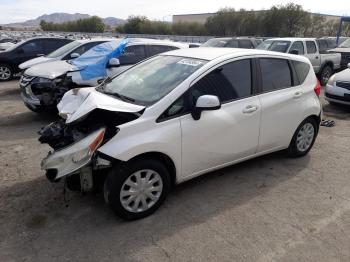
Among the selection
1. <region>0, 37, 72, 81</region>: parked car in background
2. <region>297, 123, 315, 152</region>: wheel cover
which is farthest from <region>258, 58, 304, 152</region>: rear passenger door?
<region>0, 37, 72, 81</region>: parked car in background

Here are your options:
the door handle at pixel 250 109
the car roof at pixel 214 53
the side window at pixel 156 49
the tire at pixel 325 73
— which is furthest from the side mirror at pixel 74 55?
the tire at pixel 325 73

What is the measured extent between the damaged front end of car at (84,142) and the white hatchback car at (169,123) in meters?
0.01

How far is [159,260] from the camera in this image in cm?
308

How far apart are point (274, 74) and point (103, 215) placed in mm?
2832

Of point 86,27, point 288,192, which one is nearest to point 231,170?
point 288,192

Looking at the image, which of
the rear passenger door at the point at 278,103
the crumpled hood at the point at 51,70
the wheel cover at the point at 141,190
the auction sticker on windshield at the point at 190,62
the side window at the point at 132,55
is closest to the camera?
the wheel cover at the point at 141,190

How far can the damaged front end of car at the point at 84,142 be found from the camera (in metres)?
3.34

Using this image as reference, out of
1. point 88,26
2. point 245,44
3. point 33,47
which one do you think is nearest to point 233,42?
point 245,44

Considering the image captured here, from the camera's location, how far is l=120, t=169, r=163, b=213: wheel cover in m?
3.51

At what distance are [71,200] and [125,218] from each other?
83 cm

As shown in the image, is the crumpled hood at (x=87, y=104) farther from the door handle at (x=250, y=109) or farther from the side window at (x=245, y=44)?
the side window at (x=245, y=44)

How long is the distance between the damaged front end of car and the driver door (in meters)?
0.70

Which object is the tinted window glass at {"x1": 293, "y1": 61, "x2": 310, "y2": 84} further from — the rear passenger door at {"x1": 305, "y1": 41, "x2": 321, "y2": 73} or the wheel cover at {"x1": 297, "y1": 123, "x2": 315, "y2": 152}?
the rear passenger door at {"x1": 305, "y1": 41, "x2": 321, "y2": 73}

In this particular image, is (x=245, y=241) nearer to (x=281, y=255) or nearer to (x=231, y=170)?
(x=281, y=255)
